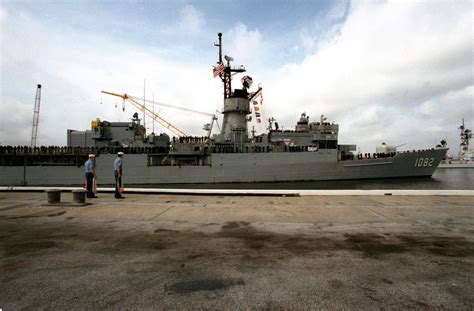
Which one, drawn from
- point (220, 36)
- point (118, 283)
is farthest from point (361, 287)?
point (220, 36)

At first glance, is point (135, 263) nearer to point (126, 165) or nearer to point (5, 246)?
point (5, 246)

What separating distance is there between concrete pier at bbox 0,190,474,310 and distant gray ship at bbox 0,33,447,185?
69.1 feet

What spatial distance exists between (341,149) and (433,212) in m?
25.8

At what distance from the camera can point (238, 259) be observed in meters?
2.88

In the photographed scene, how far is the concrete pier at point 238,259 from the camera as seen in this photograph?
1998 mm

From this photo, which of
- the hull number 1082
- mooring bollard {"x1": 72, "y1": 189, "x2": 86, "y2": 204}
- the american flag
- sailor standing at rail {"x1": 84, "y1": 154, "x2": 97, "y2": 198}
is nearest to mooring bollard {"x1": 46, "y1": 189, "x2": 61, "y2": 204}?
mooring bollard {"x1": 72, "y1": 189, "x2": 86, "y2": 204}

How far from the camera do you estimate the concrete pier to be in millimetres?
1998

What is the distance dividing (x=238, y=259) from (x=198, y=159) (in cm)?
2494

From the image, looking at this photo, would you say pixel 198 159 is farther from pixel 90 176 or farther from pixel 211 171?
pixel 90 176

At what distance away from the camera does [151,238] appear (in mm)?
3715

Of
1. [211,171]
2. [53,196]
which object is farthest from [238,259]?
[211,171]

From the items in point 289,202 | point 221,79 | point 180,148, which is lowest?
point 289,202

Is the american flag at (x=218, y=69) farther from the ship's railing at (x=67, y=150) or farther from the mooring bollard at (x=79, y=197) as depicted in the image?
the mooring bollard at (x=79, y=197)

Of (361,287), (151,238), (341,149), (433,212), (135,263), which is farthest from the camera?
(341,149)
